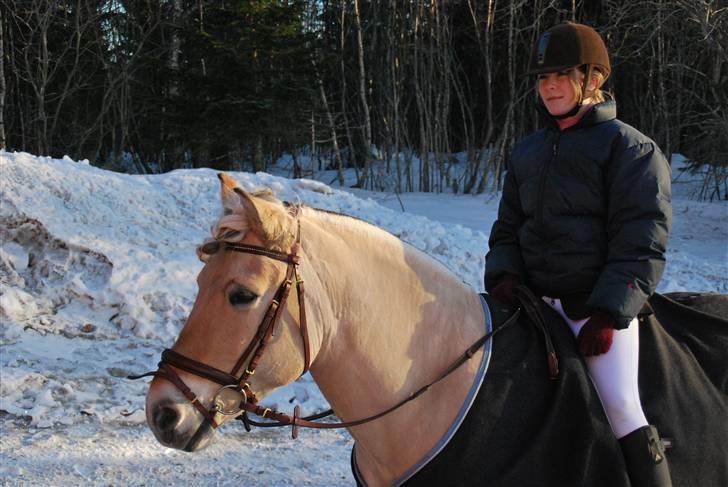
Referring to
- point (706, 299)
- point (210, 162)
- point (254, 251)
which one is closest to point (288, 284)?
point (254, 251)

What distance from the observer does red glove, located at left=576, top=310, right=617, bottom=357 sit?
2.05 metres

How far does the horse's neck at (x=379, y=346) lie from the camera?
1.99m

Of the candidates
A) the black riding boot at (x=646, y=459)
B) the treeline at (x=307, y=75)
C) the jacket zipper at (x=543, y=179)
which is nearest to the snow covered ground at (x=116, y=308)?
the jacket zipper at (x=543, y=179)

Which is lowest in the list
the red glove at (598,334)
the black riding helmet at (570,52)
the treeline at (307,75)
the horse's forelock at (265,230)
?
the red glove at (598,334)

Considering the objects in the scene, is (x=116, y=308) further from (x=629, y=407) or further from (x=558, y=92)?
(x=629, y=407)

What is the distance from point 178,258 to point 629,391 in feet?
20.1

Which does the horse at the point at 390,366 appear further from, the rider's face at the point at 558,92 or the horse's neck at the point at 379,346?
the rider's face at the point at 558,92

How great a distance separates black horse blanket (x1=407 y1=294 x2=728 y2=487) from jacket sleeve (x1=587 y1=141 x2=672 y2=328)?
24 centimetres

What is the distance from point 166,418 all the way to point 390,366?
0.71 meters

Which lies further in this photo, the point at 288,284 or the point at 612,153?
the point at 612,153

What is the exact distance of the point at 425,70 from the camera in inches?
624

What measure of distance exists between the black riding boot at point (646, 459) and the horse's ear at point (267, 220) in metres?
1.28

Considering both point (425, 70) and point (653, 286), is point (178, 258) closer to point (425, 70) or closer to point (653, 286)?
point (653, 286)

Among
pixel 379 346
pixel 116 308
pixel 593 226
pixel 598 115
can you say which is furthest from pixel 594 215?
pixel 116 308
